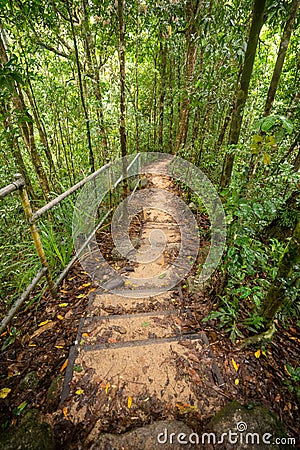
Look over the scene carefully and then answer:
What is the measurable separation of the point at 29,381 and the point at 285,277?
1.96m

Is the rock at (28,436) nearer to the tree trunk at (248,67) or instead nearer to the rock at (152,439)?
the rock at (152,439)

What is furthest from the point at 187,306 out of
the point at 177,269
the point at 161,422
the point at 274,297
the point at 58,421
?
the point at 58,421

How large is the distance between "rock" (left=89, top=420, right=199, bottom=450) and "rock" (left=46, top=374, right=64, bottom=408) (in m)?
0.37

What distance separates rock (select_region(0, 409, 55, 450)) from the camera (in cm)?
128

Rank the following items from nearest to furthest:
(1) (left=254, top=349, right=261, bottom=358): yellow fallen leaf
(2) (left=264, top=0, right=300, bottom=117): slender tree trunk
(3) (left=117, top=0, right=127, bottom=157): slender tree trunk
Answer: (1) (left=254, top=349, right=261, bottom=358): yellow fallen leaf < (2) (left=264, top=0, right=300, bottom=117): slender tree trunk < (3) (left=117, top=0, right=127, bottom=157): slender tree trunk

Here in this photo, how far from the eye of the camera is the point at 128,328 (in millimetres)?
2086

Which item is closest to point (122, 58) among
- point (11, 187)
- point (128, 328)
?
point (11, 187)

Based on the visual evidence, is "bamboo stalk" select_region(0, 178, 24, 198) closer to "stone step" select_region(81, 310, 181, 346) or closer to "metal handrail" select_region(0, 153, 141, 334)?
"metal handrail" select_region(0, 153, 141, 334)

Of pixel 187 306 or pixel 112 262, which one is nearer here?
pixel 187 306

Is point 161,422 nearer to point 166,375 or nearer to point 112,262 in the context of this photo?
point 166,375

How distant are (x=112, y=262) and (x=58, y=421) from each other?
187 cm

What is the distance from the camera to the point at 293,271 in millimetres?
1549

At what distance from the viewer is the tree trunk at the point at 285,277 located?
1.50m

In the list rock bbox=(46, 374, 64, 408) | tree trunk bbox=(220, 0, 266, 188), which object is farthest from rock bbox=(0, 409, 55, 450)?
tree trunk bbox=(220, 0, 266, 188)
